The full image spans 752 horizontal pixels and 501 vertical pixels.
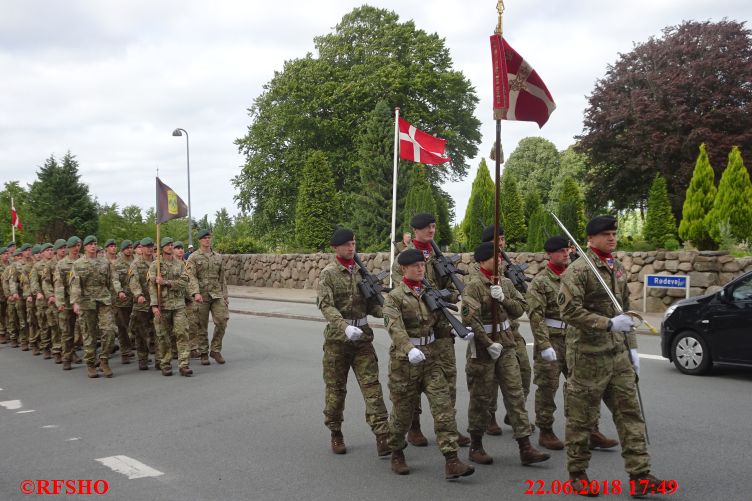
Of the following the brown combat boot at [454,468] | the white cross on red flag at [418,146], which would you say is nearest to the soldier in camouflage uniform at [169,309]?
the brown combat boot at [454,468]

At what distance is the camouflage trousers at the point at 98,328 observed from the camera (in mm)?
10992

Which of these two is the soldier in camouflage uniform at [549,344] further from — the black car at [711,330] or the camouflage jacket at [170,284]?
the camouflage jacket at [170,284]

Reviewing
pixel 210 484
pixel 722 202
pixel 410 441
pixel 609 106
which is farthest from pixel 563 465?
pixel 609 106

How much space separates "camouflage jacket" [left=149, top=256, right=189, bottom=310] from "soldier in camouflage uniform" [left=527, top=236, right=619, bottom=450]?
653 cm

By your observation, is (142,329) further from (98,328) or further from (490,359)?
(490,359)

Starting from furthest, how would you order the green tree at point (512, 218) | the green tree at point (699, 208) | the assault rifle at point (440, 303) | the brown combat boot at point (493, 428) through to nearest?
the green tree at point (512, 218) < the green tree at point (699, 208) < the brown combat boot at point (493, 428) < the assault rifle at point (440, 303)

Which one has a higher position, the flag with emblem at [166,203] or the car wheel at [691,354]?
the flag with emblem at [166,203]

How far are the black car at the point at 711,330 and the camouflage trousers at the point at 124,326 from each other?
28.9 ft

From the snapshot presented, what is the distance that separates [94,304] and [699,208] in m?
15.0

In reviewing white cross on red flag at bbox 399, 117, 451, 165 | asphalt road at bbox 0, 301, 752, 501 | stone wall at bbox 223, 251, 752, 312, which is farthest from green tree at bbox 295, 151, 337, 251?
asphalt road at bbox 0, 301, 752, 501

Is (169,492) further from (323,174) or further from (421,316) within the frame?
(323,174)

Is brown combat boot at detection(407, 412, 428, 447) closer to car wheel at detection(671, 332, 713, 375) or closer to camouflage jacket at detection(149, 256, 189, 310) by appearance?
car wheel at detection(671, 332, 713, 375)

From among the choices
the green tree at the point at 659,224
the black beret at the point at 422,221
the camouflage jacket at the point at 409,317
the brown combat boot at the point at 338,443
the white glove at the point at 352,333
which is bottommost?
the brown combat boot at the point at 338,443

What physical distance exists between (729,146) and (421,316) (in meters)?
30.5
